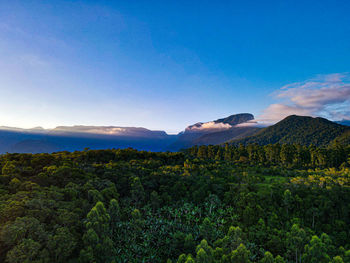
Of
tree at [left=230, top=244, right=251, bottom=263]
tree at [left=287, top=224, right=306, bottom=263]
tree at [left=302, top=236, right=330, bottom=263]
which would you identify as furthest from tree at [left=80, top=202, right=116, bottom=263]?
tree at [left=302, top=236, right=330, bottom=263]

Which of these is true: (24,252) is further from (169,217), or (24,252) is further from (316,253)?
(316,253)

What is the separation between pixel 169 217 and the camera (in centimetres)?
5175

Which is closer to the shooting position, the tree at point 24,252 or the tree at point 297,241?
the tree at point 24,252

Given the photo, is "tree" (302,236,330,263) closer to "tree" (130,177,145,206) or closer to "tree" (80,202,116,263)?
"tree" (80,202,116,263)

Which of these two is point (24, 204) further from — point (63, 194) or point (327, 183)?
point (327, 183)

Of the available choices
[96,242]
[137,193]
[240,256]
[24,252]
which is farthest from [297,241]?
[24,252]

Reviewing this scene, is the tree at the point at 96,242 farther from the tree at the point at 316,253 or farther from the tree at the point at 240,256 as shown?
the tree at the point at 316,253

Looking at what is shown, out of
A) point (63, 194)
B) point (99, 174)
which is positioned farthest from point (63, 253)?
point (99, 174)

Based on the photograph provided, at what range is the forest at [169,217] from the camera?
27.8 meters

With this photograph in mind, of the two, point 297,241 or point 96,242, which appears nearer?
point 96,242

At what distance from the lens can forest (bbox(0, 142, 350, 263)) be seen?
2778 centimetres

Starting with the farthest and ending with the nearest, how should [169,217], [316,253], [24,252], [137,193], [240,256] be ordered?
[137,193] < [169,217] < [316,253] < [240,256] < [24,252]

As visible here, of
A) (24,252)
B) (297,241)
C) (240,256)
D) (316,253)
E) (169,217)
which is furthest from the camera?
(169,217)

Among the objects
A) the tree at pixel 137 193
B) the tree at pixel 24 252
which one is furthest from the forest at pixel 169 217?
the tree at pixel 137 193
